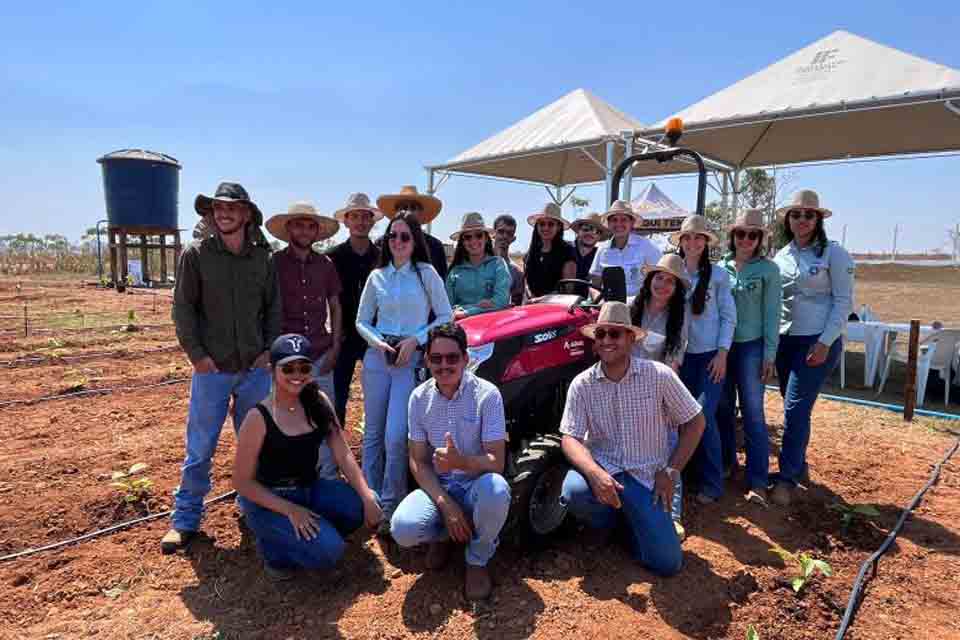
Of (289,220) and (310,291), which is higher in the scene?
(289,220)

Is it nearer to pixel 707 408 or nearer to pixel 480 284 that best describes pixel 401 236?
pixel 480 284

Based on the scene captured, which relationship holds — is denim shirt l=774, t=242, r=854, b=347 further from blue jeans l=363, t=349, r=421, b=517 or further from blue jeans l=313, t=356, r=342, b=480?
blue jeans l=313, t=356, r=342, b=480

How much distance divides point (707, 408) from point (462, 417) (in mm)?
1661

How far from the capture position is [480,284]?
3922 mm

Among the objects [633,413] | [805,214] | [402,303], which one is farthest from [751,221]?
[402,303]

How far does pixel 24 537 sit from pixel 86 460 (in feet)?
3.46

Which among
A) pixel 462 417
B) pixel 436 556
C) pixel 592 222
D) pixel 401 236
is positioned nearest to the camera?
pixel 462 417

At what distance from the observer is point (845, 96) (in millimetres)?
8008

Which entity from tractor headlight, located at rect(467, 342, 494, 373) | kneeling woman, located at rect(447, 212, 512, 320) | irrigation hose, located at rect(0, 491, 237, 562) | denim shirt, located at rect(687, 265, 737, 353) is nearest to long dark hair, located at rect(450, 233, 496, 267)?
kneeling woman, located at rect(447, 212, 512, 320)

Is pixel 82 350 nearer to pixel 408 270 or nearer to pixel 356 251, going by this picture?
pixel 356 251

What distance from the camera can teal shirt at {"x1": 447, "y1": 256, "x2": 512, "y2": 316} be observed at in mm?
3859

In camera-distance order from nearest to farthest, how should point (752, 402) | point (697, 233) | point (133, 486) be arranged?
point (697, 233) < point (133, 486) < point (752, 402)

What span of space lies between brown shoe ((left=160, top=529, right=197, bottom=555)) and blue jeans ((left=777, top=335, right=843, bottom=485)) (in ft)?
11.7

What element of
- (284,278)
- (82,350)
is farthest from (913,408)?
(82,350)
